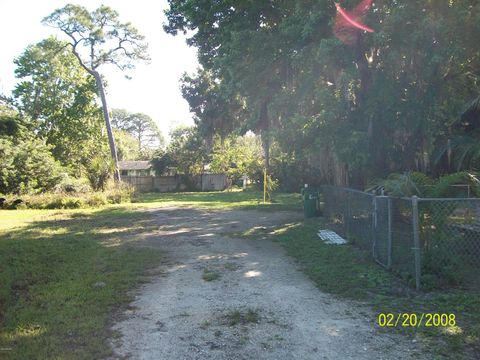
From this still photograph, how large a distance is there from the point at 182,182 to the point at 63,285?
32.1 m

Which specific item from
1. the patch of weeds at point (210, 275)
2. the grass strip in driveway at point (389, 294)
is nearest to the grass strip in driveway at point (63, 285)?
the patch of weeds at point (210, 275)

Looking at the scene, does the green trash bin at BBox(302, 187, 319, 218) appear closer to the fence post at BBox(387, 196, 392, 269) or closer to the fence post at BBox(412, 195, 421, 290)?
the fence post at BBox(387, 196, 392, 269)

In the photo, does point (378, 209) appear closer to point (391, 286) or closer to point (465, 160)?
point (391, 286)

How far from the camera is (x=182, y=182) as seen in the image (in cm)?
3831

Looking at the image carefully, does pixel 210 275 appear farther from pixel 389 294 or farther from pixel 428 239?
pixel 428 239

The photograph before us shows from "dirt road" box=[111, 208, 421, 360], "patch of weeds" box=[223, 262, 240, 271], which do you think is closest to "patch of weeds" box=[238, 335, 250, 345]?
"dirt road" box=[111, 208, 421, 360]

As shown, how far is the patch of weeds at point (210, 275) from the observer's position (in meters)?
6.83

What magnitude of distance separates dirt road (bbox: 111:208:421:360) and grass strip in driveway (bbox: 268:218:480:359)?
0.81 ft

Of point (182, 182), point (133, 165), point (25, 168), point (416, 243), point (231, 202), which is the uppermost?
point (133, 165)

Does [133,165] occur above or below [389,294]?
above

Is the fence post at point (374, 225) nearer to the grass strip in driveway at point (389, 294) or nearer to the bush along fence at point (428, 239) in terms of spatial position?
the bush along fence at point (428, 239)

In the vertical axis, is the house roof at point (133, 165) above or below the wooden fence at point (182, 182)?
above

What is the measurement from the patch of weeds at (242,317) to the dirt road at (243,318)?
0.04 ft
